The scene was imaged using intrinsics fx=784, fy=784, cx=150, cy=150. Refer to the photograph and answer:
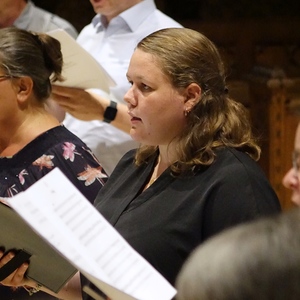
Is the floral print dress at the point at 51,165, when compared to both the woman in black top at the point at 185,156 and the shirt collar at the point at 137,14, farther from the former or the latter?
the shirt collar at the point at 137,14

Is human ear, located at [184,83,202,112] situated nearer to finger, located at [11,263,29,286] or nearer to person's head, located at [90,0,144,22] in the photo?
finger, located at [11,263,29,286]

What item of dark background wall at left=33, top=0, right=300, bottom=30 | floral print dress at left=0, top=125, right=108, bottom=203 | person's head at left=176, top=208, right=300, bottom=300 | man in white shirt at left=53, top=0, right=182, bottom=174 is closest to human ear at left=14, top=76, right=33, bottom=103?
floral print dress at left=0, top=125, right=108, bottom=203

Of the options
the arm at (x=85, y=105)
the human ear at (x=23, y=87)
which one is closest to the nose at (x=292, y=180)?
the human ear at (x=23, y=87)

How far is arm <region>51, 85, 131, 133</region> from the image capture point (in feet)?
8.16

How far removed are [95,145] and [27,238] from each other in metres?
1.09

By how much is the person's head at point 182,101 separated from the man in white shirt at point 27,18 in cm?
143

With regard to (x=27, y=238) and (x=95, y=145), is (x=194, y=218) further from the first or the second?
(x=95, y=145)

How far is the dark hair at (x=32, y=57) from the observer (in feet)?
6.93

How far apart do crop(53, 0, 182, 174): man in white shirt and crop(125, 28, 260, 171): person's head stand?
82cm

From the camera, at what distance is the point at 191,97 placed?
1712 mm

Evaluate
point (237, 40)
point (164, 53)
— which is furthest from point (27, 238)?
point (237, 40)

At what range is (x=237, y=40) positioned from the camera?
14.9 ft

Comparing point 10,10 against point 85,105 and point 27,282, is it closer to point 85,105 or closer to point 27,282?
point 85,105

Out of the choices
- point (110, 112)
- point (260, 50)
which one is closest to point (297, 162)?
point (110, 112)
